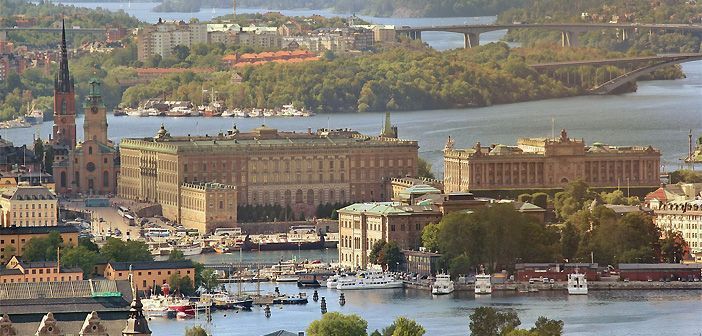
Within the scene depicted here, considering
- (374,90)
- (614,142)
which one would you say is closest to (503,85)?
(374,90)

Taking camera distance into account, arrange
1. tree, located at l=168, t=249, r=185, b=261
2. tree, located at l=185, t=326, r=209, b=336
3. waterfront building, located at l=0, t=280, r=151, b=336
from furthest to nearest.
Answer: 1. tree, located at l=168, t=249, r=185, b=261
2. tree, located at l=185, t=326, r=209, b=336
3. waterfront building, located at l=0, t=280, r=151, b=336

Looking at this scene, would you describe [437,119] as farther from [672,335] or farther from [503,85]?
[672,335]

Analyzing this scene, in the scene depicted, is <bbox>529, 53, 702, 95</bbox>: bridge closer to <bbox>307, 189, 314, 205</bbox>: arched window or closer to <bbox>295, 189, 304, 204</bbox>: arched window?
<bbox>307, 189, 314, 205</bbox>: arched window

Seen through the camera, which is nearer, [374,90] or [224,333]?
[224,333]

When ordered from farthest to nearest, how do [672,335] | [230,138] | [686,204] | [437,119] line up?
[437,119] → [230,138] → [686,204] → [672,335]

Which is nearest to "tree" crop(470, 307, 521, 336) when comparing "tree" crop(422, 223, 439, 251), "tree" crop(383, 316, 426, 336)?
"tree" crop(383, 316, 426, 336)

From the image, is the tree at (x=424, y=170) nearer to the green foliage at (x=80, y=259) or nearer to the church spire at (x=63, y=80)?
the church spire at (x=63, y=80)

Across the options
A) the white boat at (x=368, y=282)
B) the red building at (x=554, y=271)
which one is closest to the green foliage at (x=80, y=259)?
the white boat at (x=368, y=282)
